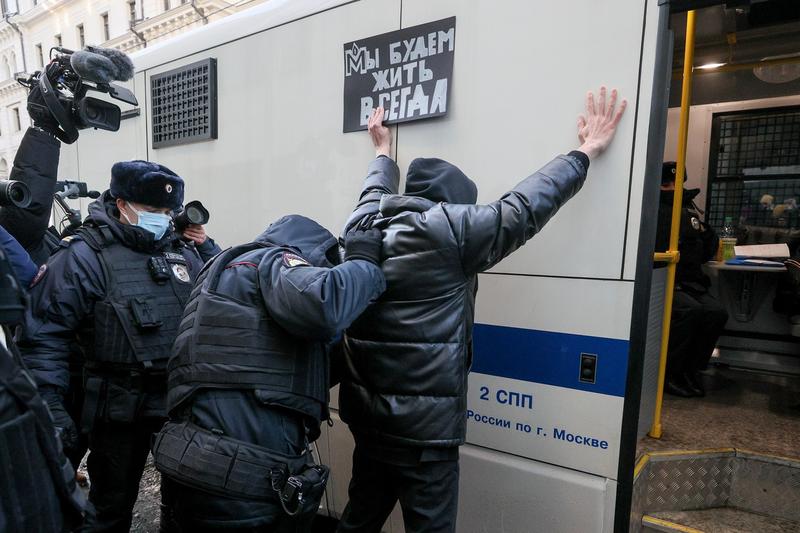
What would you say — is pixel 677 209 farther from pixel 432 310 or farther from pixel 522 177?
pixel 432 310

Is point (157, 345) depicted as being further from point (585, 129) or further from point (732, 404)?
point (732, 404)

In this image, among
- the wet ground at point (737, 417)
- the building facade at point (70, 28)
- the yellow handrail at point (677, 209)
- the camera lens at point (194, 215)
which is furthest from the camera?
the building facade at point (70, 28)

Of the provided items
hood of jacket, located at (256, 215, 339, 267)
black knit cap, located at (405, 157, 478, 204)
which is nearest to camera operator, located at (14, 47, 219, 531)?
hood of jacket, located at (256, 215, 339, 267)

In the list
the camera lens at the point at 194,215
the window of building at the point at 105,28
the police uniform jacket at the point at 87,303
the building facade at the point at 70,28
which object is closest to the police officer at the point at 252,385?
the police uniform jacket at the point at 87,303

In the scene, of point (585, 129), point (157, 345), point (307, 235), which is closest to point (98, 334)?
point (157, 345)

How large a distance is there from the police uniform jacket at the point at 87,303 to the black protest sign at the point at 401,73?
1110 mm

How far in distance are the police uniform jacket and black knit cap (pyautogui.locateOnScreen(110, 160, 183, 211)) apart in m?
0.11

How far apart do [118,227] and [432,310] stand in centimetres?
141

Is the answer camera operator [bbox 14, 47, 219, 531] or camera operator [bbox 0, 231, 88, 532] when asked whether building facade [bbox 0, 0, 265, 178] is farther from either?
camera operator [bbox 0, 231, 88, 532]

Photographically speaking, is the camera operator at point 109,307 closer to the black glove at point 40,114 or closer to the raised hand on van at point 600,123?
the black glove at point 40,114

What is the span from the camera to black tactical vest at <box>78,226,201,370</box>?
6.42ft

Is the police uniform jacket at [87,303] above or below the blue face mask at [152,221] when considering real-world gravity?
below

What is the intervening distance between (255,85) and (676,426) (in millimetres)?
2943

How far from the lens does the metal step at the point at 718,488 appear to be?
2.10 meters
